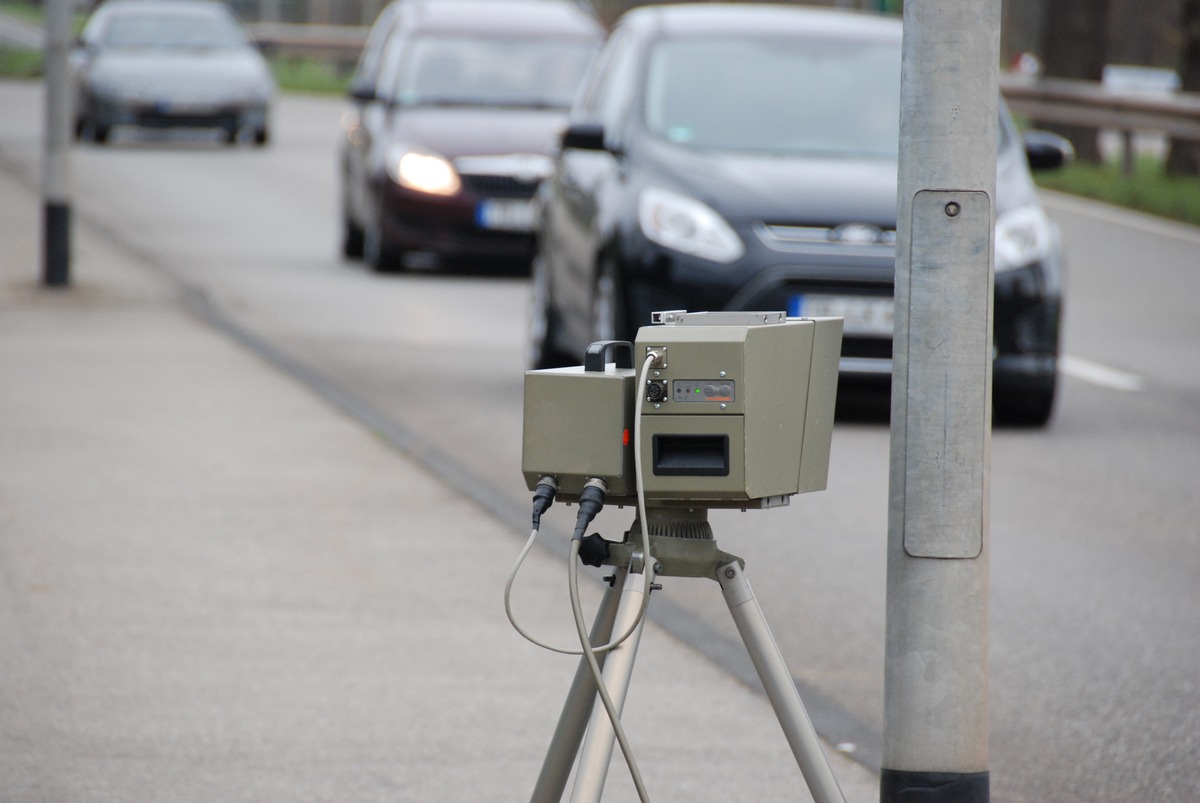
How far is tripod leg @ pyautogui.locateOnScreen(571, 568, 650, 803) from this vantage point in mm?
3221

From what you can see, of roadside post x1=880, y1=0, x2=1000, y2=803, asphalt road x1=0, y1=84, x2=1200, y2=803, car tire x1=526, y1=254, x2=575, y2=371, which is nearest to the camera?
roadside post x1=880, y1=0, x2=1000, y2=803

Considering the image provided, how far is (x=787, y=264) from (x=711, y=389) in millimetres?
5956

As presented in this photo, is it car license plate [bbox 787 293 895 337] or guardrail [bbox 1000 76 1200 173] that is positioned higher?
car license plate [bbox 787 293 895 337]

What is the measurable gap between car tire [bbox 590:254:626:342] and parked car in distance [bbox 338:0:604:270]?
5516 mm

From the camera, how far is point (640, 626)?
11.0 feet

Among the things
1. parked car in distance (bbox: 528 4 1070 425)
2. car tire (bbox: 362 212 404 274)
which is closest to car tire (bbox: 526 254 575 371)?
parked car in distance (bbox: 528 4 1070 425)

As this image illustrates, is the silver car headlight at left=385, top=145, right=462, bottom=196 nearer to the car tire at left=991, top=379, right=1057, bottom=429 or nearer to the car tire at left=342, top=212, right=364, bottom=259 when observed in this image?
the car tire at left=342, top=212, right=364, bottom=259

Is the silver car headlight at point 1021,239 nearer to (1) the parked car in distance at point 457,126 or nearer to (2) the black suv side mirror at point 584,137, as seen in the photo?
(2) the black suv side mirror at point 584,137

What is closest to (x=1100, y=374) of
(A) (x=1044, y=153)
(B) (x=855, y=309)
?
(A) (x=1044, y=153)

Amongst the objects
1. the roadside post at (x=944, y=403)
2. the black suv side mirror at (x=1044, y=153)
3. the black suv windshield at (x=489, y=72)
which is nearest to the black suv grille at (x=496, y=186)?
the black suv windshield at (x=489, y=72)

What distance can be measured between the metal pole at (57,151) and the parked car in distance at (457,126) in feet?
8.81

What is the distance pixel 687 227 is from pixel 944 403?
19.0ft

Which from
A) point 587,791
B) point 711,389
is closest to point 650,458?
point 711,389

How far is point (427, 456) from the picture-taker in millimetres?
8578
